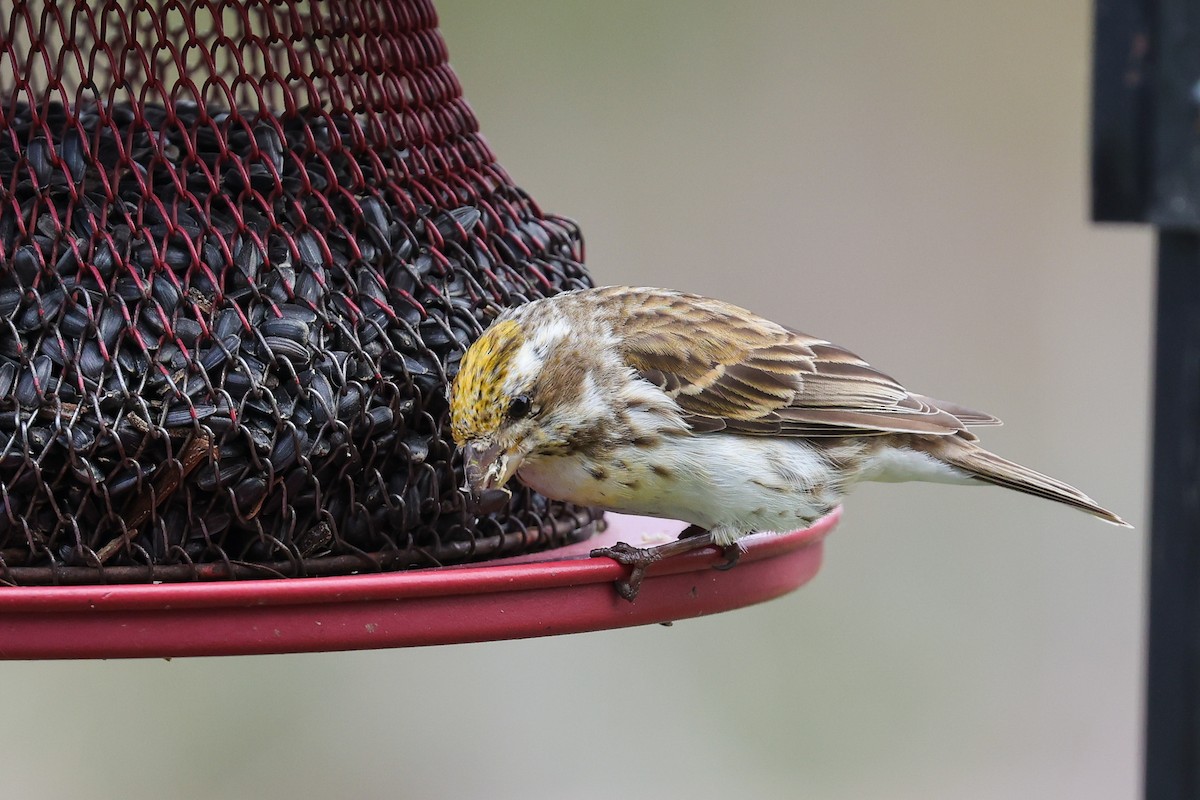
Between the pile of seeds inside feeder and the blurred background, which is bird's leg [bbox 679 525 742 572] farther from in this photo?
the blurred background

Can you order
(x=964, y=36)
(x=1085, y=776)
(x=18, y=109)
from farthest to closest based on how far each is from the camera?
(x=964, y=36)
(x=1085, y=776)
(x=18, y=109)

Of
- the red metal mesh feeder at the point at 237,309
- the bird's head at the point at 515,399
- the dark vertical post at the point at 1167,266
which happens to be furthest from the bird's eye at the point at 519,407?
the dark vertical post at the point at 1167,266

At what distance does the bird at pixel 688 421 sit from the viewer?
4.48 m

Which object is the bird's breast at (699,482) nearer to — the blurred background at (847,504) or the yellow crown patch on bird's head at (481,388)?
the yellow crown patch on bird's head at (481,388)

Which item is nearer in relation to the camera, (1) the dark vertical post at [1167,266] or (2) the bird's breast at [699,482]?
(1) the dark vertical post at [1167,266]

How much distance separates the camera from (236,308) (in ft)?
14.2

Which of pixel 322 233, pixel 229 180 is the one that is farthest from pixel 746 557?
pixel 229 180

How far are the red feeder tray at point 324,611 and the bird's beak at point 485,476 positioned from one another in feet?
1.20

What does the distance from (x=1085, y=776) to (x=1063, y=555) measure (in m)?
1.36

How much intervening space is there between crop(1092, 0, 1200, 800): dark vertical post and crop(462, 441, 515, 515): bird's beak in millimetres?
1866

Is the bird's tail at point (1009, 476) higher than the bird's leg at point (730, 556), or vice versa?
the bird's leg at point (730, 556)

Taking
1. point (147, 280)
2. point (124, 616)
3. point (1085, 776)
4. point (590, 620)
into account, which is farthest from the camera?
point (1085, 776)

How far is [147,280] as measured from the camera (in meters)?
4.32

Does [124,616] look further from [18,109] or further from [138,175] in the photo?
[18,109]
